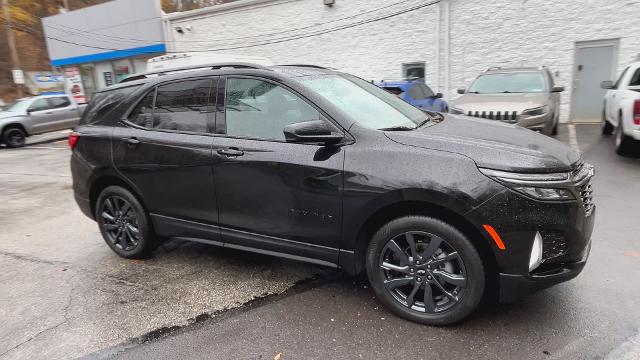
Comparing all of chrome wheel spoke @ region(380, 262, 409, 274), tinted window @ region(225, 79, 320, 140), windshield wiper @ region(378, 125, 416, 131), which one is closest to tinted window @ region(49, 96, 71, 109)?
tinted window @ region(225, 79, 320, 140)

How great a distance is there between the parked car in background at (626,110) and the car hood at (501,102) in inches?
48.2

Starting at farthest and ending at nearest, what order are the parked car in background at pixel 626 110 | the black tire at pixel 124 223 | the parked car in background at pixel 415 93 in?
1. the parked car in background at pixel 415 93
2. the parked car in background at pixel 626 110
3. the black tire at pixel 124 223

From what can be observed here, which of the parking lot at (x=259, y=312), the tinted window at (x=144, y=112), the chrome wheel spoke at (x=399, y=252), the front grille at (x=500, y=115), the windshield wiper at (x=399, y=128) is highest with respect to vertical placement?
the tinted window at (x=144, y=112)

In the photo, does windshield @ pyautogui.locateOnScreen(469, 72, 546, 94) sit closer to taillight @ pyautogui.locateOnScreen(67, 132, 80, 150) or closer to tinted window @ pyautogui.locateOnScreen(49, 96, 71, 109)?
taillight @ pyautogui.locateOnScreen(67, 132, 80, 150)

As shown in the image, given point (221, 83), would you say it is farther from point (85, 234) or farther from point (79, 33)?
point (79, 33)

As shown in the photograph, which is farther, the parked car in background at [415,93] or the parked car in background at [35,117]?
the parked car in background at [35,117]

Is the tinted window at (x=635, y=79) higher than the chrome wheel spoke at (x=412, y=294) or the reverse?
higher

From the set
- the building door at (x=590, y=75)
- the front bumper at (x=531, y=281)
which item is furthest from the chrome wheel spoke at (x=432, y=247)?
the building door at (x=590, y=75)

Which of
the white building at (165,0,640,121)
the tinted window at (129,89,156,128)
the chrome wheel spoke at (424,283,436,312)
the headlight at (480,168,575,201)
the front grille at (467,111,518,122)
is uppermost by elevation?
Answer: the white building at (165,0,640,121)

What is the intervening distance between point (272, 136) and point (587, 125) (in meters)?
11.4

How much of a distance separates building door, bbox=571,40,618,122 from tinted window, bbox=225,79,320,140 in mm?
11753

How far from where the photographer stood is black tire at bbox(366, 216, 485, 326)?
274cm

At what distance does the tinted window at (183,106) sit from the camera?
3691 mm

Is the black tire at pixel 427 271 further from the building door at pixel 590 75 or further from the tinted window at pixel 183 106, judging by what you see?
the building door at pixel 590 75
